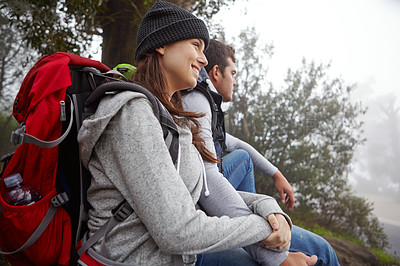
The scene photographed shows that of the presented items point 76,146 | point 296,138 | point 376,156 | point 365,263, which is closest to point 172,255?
point 76,146

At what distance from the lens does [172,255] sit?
3.75ft

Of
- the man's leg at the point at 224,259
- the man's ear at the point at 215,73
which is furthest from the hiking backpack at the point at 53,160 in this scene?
the man's ear at the point at 215,73

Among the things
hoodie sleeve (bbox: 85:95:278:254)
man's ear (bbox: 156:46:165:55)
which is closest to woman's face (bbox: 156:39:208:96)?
man's ear (bbox: 156:46:165:55)

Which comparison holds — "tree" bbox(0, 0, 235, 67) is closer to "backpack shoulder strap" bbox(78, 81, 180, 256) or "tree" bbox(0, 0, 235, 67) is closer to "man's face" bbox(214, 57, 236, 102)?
"man's face" bbox(214, 57, 236, 102)

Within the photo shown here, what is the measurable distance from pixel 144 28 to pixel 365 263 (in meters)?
5.15

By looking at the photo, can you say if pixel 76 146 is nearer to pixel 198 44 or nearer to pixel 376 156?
pixel 198 44

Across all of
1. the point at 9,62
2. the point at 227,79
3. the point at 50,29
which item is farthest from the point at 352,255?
the point at 9,62

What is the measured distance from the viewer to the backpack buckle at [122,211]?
1138 millimetres

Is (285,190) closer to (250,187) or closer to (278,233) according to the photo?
(250,187)

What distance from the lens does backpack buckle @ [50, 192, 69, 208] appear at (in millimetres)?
1136

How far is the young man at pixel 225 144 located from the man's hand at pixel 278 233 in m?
0.38

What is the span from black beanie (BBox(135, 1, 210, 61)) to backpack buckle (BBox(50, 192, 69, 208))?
0.80 meters

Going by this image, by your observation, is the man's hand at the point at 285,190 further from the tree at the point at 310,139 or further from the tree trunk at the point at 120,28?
the tree at the point at 310,139

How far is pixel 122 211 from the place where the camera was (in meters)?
1.14
